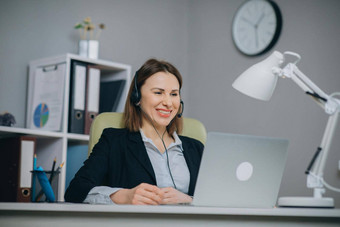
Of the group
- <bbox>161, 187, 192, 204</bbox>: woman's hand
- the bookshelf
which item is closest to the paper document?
the bookshelf

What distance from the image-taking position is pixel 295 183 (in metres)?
2.79

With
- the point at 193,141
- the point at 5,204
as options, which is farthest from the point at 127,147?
the point at 5,204

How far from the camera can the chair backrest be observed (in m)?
2.00

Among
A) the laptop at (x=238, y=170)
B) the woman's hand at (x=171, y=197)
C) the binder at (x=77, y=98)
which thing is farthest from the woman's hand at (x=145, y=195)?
the binder at (x=77, y=98)

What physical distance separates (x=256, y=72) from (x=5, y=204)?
81cm

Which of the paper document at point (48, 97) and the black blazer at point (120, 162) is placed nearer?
the black blazer at point (120, 162)

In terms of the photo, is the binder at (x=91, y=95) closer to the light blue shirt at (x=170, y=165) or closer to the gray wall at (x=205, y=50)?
the gray wall at (x=205, y=50)

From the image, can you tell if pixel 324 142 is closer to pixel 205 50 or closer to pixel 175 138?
pixel 175 138

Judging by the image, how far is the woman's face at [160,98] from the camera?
6.62 ft

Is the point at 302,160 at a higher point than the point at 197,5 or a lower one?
lower

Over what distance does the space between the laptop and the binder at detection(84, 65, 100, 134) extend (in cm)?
160

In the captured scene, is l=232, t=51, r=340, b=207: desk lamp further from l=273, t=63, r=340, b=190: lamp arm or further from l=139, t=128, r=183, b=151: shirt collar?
l=139, t=128, r=183, b=151: shirt collar

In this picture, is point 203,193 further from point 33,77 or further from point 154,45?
point 154,45

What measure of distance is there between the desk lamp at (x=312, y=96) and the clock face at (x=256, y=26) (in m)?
1.66
